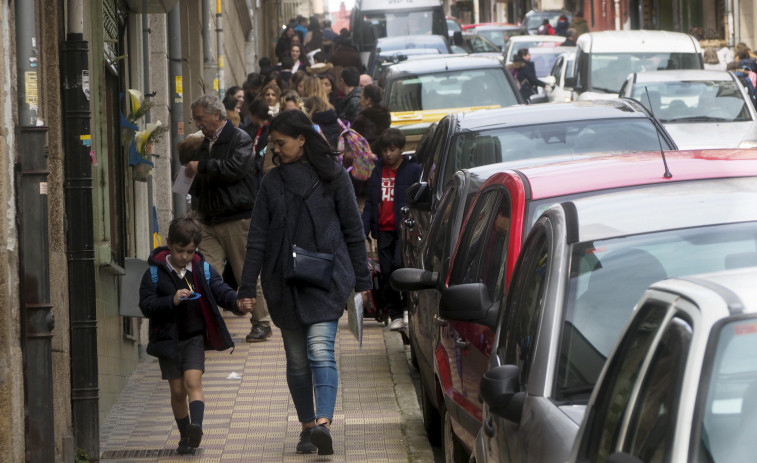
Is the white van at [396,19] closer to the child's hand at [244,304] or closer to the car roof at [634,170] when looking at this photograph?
the child's hand at [244,304]

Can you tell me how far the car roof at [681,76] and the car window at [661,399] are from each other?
54.7ft

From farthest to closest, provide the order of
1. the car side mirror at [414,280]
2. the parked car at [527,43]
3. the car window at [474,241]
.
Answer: the parked car at [527,43] → the car side mirror at [414,280] → the car window at [474,241]

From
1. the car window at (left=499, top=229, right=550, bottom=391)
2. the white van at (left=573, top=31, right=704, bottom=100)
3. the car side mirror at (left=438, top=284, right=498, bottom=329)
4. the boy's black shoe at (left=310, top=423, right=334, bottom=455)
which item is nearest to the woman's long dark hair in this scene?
the boy's black shoe at (left=310, top=423, right=334, bottom=455)

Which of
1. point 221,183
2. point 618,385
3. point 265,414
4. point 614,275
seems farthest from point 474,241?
point 221,183

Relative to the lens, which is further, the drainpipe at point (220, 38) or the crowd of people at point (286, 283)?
the drainpipe at point (220, 38)

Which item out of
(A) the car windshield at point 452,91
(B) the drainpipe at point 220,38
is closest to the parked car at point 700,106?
(A) the car windshield at point 452,91

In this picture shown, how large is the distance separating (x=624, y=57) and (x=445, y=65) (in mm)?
6172

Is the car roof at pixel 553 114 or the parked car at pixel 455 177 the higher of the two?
the car roof at pixel 553 114

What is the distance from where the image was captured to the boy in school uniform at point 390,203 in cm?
1183

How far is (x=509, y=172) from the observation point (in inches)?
250

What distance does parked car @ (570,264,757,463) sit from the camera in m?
2.94

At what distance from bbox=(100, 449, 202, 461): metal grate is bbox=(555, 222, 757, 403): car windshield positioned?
13.4ft

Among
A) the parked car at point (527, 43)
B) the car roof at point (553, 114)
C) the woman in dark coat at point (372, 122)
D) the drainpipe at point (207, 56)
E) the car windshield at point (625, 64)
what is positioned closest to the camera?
the car roof at point (553, 114)

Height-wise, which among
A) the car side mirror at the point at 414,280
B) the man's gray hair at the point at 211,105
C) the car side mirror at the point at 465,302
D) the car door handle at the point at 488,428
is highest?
the man's gray hair at the point at 211,105
